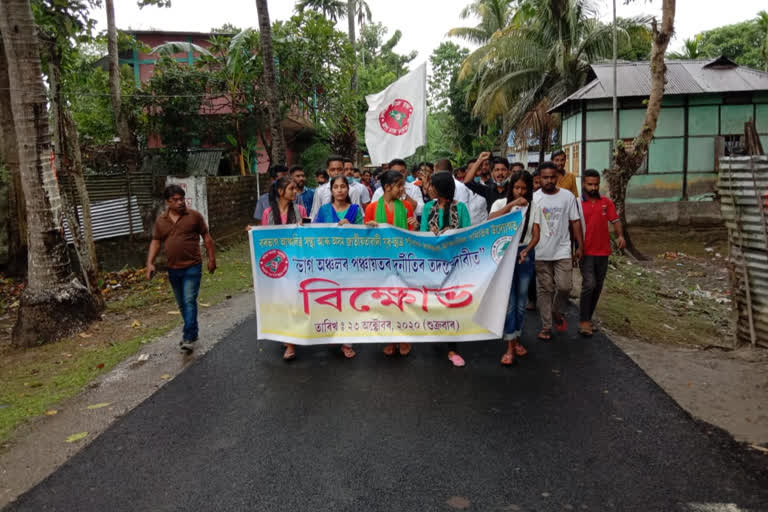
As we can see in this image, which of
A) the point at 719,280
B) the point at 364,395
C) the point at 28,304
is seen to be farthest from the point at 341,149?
the point at 364,395

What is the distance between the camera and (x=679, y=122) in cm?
1880

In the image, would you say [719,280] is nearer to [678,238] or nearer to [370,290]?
[678,238]

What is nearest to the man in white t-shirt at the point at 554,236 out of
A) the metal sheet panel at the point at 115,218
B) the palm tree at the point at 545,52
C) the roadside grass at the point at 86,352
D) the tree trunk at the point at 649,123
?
the roadside grass at the point at 86,352

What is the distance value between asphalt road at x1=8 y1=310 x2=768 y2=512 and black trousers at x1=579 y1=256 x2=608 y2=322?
43.9 inches

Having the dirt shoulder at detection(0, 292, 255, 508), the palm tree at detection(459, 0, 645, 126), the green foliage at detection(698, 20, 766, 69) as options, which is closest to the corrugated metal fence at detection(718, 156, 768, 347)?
the dirt shoulder at detection(0, 292, 255, 508)

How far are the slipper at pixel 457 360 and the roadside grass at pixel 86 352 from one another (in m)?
3.32

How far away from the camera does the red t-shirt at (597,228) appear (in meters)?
6.56

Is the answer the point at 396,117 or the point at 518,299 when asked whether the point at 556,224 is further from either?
the point at 396,117

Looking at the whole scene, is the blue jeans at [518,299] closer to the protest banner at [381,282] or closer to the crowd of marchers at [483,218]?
the crowd of marchers at [483,218]

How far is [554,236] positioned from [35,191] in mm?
5821

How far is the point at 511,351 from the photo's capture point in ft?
18.6

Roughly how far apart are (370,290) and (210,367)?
1668 millimetres

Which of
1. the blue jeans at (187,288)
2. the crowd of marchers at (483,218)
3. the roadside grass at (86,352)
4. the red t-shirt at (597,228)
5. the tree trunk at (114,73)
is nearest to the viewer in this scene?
the roadside grass at (86,352)

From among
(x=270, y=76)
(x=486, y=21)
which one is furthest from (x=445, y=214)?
(x=486, y=21)
